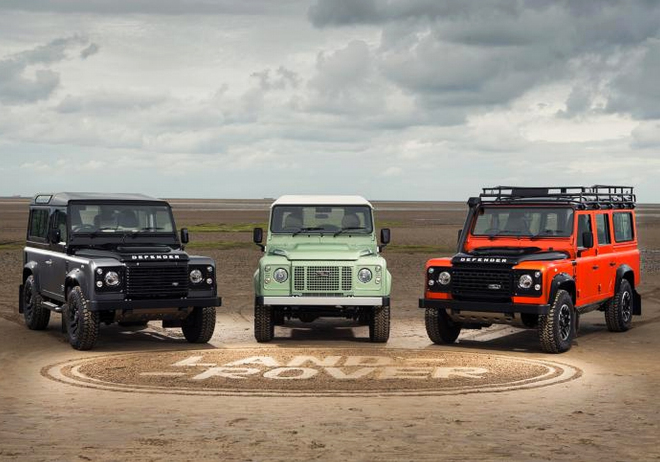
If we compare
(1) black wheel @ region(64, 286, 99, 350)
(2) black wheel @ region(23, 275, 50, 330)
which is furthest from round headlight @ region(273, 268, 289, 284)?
(2) black wheel @ region(23, 275, 50, 330)

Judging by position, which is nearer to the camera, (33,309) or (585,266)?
(585,266)

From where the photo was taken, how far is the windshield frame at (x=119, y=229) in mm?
15328

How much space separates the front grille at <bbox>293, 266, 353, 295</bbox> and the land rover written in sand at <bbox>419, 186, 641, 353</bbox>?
122 centimetres

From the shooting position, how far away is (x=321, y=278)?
1491cm

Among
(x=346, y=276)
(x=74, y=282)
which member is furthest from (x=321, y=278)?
(x=74, y=282)

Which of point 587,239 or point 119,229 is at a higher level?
point 119,229

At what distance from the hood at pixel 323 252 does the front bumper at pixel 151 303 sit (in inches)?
52.9

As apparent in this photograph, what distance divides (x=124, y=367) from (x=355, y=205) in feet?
17.5

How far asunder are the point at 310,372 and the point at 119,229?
4957 mm

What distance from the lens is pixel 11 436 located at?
28.5 ft

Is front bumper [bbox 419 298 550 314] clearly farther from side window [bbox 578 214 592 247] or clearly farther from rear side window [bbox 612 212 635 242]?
rear side window [bbox 612 212 635 242]

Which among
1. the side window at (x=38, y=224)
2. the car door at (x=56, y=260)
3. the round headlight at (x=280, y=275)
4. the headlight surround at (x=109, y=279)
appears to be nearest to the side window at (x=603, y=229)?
the round headlight at (x=280, y=275)

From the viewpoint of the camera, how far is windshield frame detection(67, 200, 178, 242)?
15328mm

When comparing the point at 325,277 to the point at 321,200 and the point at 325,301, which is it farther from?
the point at 321,200
